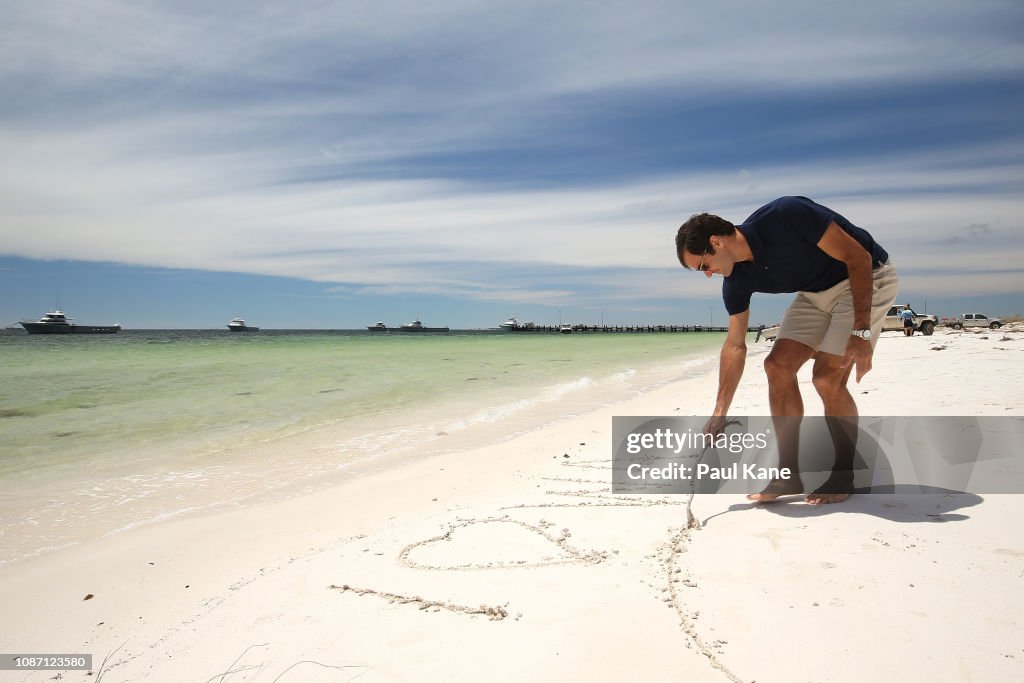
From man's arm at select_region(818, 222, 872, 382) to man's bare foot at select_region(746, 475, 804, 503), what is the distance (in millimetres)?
792

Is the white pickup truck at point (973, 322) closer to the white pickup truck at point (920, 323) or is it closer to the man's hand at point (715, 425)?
the white pickup truck at point (920, 323)

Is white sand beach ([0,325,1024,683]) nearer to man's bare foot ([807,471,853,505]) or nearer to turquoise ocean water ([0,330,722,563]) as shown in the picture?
man's bare foot ([807,471,853,505])

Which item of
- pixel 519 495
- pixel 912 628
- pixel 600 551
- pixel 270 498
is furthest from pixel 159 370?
pixel 912 628

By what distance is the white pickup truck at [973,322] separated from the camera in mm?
39312

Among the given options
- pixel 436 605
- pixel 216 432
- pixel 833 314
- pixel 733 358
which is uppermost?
pixel 833 314

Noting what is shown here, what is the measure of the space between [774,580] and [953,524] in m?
1.17

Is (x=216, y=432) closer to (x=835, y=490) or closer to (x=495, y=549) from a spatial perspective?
(x=495, y=549)

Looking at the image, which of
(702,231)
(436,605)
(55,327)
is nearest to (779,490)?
(702,231)

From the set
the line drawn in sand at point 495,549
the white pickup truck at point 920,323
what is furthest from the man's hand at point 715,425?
the white pickup truck at point 920,323

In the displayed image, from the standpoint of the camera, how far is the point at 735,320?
354 centimetres

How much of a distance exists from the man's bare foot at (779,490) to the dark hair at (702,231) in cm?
144

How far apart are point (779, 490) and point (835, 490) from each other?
313 mm

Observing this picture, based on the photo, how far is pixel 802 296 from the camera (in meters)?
3.48

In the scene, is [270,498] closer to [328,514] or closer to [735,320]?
[328,514]
